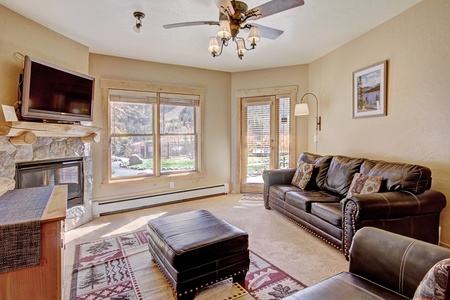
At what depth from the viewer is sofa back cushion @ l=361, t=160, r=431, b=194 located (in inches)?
97.3

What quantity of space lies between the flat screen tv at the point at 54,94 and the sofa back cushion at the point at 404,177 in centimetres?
380

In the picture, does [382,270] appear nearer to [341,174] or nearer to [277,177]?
[341,174]

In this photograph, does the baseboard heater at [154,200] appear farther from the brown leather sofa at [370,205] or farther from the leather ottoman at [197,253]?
the leather ottoman at [197,253]

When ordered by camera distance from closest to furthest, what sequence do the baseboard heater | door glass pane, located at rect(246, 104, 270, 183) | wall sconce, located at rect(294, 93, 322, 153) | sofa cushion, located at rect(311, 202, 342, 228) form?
sofa cushion, located at rect(311, 202, 342, 228) < the baseboard heater < wall sconce, located at rect(294, 93, 322, 153) < door glass pane, located at rect(246, 104, 270, 183)

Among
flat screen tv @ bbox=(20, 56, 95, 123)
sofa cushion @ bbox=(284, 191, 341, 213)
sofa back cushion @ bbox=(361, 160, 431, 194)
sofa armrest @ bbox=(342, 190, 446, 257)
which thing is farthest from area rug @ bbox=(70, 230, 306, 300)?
flat screen tv @ bbox=(20, 56, 95, 123)

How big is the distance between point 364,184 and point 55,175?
3.92m

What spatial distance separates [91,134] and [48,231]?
2.61 m

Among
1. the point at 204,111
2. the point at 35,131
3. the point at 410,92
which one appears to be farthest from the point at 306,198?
the point at 35,131

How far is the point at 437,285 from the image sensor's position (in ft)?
2.89

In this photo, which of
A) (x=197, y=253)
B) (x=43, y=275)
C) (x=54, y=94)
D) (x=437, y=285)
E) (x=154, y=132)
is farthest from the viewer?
(x=154, y=132)

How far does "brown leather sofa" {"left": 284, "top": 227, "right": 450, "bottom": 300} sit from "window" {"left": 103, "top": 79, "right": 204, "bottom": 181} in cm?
374

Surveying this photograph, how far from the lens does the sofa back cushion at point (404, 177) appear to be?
8.11 feet

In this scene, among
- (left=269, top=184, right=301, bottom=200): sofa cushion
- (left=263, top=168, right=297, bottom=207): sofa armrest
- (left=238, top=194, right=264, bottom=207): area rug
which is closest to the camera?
(left=269, top=184, right=301, bottom=200): sofa cushion

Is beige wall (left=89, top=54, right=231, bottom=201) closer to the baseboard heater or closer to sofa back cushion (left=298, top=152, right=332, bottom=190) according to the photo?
the baseboard heater
